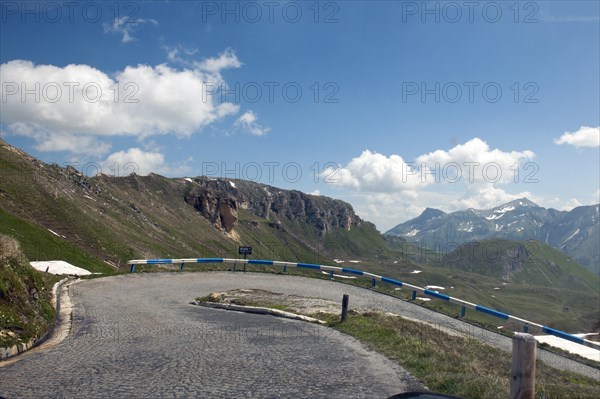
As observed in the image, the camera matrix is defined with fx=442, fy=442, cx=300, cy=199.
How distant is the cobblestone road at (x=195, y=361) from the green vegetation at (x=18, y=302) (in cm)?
91

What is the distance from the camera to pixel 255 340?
1333 cm

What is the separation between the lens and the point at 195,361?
34.7ft

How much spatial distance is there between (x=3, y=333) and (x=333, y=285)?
22705 mm

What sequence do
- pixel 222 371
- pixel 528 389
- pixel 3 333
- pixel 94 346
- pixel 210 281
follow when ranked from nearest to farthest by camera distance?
pixel 528 389, pixel 222 371, pixel 3 333, pixel 94 346, pixel 210 281

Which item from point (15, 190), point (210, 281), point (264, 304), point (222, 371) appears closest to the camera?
point (222, 371)

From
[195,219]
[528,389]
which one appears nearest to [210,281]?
[528,389]

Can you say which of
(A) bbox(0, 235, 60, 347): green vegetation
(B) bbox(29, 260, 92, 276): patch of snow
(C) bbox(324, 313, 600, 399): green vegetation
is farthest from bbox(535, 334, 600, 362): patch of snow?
(B) bbox(29, 260, 92, 276): patch of snow

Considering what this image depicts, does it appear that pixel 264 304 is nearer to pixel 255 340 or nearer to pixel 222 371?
pixel 255 340

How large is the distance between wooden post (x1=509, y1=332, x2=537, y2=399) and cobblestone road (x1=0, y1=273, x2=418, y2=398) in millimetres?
2931

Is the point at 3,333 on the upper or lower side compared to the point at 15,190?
lower

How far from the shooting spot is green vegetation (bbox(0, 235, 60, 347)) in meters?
11.5

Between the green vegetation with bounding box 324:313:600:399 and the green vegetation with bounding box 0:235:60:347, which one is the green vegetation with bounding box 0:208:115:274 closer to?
the green vegetation with bounding box 0:235:60:347

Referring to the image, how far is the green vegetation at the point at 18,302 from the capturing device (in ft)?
37.8

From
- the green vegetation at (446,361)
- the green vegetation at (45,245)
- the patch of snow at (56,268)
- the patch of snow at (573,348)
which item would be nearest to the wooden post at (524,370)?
the green vegetation at (446,361)
